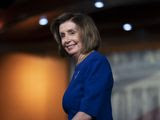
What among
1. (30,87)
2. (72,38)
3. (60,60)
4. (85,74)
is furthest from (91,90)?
(30,87)

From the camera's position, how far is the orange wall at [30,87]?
5.12m

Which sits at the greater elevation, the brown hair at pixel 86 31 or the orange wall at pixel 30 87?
the brown hair at pixel 86 31

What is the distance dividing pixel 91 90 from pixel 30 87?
3.97 metres

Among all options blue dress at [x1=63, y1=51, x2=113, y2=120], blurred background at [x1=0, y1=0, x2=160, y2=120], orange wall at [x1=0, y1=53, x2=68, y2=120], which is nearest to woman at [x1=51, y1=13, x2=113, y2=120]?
blue dress at [x1=63, y1=51, x2=113, y2=120]

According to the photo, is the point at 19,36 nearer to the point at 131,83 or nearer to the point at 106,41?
the point at 106,41

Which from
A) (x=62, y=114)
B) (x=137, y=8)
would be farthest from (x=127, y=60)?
(x=62, y=114)

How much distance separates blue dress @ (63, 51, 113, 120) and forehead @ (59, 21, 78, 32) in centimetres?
11

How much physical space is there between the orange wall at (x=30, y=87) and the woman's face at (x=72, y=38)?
3634 mm

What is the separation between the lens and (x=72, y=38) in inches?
55.8

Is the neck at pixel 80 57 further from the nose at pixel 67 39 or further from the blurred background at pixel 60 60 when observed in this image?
the blurred background at pixel 60 60

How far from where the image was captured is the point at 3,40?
4961 millimetres

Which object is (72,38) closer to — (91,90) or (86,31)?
(86,31)

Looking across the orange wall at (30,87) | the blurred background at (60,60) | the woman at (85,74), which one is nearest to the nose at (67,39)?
the woman at (85,74)

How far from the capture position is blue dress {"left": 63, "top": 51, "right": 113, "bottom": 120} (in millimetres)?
1291
